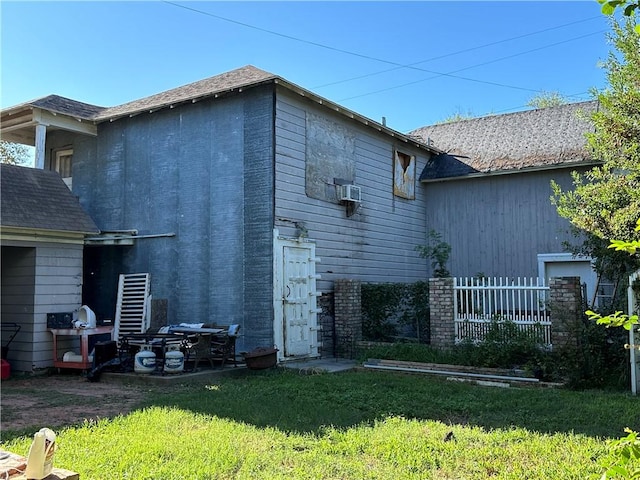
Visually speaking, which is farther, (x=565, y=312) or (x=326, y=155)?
(x=326, y=155)

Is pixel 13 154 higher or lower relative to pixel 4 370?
higher

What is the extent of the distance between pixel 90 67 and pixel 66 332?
6075 millimetres

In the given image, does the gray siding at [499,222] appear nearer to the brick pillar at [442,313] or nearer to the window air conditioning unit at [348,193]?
the window air conditioning unit at [348,193]

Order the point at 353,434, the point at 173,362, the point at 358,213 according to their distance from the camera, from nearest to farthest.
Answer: the point at 353,434
the point at 173,362
the point at 358,213

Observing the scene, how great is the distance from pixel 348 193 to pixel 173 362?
5.67m

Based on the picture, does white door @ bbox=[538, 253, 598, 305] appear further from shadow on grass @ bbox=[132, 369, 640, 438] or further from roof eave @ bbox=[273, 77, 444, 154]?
shadow on grass @ bbox=[132, 369, 640, 438]

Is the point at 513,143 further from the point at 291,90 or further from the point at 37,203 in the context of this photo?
the point at 37,203

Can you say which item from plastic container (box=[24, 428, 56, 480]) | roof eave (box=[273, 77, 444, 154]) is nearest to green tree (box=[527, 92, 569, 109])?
roof eave (box=[273, 77, 444, 154])

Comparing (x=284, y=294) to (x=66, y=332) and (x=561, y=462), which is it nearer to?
(x=66, y=332)

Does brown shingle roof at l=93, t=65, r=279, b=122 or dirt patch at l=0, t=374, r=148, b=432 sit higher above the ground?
brown shingle roof at l=93, t=65, r=279, b=122

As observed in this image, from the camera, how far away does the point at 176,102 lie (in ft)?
39.8

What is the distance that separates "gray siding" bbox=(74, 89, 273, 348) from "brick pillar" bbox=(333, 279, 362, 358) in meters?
2.10

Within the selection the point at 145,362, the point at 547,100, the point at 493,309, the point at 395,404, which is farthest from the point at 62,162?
the point at 547,100

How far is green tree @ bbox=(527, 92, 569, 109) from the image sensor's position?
111 feet
